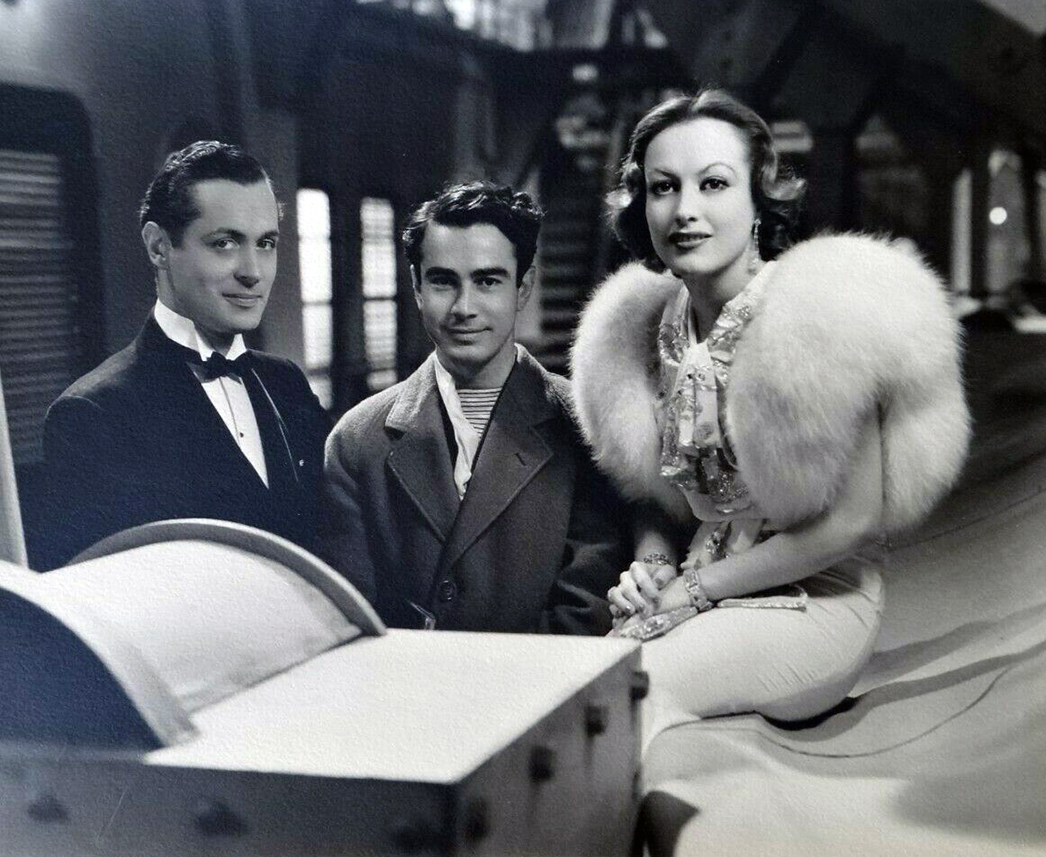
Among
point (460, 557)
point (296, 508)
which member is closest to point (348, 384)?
point (296, 508)

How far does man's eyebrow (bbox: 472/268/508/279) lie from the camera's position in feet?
7.88

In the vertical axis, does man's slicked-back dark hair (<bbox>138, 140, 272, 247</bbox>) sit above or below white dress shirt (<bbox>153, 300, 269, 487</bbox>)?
above

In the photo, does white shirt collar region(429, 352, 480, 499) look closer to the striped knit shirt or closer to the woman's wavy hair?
the striped knit shirt

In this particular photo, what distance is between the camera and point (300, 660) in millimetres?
1957

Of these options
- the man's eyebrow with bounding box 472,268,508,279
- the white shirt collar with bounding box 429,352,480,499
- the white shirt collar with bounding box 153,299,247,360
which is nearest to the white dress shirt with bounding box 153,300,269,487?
the white shirt collar with bounding box 153,299,247,360

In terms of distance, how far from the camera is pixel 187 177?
2.51 metres

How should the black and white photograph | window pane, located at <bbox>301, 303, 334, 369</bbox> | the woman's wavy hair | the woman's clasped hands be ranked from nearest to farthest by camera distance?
1. the black and white photograph
2. the woman's wavy hair
3. the woman's clasped hands
4. window pane, located at <bbox>301, 303, 334, 369</bbox>

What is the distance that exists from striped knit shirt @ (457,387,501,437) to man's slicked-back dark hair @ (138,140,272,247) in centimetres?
64

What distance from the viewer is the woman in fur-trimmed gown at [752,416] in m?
2.10

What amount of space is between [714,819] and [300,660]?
860mm

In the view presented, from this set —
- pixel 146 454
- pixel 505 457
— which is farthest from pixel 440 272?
pixel 146 454

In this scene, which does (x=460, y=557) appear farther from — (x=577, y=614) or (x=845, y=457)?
(x=845, y=457)

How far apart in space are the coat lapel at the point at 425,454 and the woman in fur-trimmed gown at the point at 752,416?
36 centimetres

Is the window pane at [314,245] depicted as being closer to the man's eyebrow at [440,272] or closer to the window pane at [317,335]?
the window pane at [317,335]
